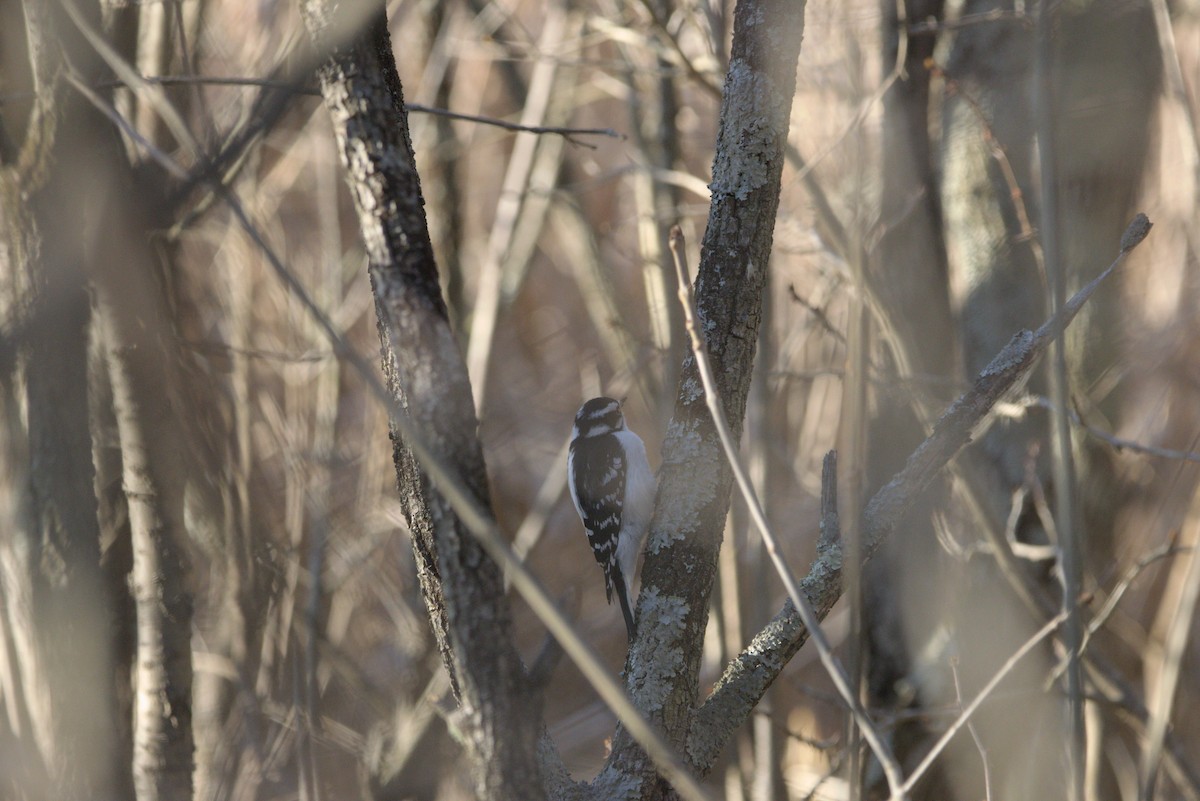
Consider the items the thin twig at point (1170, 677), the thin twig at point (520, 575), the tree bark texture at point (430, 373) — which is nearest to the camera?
the thin twig at point (520, 575)

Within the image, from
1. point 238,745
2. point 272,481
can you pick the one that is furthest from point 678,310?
point 272,481

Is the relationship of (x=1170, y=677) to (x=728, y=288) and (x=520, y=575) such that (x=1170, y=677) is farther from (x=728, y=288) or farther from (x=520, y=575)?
(x=520, y=575)

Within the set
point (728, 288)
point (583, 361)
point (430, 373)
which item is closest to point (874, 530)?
point (728, 288)

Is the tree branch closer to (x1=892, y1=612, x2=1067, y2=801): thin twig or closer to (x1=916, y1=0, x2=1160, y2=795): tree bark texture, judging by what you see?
(x1=892, y1=612, x2=1067, y2=801): thin twig

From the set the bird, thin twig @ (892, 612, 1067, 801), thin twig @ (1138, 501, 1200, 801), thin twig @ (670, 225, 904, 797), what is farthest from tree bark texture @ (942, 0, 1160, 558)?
thin twig @ (670, 225, 904, 797)

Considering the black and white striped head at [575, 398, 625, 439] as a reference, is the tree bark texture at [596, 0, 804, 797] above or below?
below

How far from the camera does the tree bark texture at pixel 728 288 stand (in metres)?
1.93

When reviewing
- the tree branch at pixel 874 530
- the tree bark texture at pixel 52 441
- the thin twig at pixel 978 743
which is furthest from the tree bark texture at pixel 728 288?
the tree bark texture at pixel 52 441

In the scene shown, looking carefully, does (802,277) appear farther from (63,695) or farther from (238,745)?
(63,695)

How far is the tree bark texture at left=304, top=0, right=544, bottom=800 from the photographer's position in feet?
4.05

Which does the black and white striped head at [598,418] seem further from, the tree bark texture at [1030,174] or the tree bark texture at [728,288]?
the tree bark texture at [728,288]

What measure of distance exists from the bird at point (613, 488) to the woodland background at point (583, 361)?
1.05ft

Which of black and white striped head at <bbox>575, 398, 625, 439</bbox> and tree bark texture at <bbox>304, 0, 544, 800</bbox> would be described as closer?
tree bark texture at <bbox>304, 0, 544, 800</bbox>

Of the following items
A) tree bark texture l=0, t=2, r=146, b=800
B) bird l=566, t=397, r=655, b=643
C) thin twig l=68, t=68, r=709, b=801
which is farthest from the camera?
bird l=566, t=397, r=655, b=643
